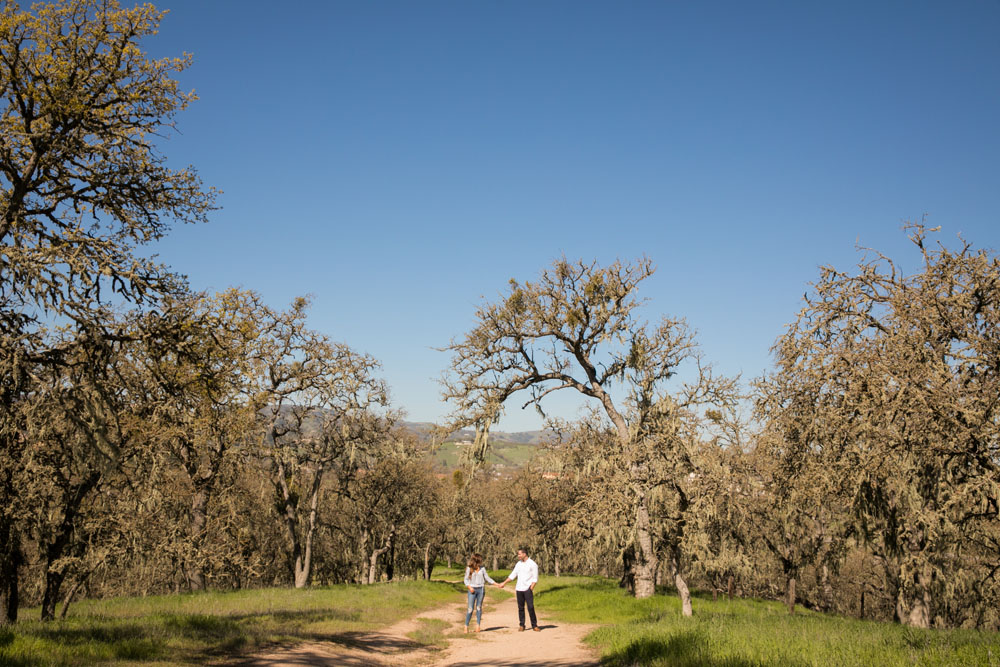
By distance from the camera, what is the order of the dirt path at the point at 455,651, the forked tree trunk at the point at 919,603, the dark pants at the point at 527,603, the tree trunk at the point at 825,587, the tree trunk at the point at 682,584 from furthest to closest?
the tree trunk at the point at 825,587 → the forked tree trunk at the point at 919,603 → the dark pants at the point at 527,603 → the tree trunk at the point at 682,584 → the dirt path at the point at 455,651

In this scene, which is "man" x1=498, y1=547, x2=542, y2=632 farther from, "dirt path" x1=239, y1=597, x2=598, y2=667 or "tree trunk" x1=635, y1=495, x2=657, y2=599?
"tree trunk" x1=635, y1=495, x2=657, y2=599

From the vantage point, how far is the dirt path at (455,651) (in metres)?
9.77

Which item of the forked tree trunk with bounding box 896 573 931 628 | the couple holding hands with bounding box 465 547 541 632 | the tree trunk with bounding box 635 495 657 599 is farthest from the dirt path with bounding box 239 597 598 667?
the forked tree trunk with bounding box 896 573 931 628

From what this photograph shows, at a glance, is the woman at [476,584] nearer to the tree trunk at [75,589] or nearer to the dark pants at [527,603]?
the dark pants at [527,603]

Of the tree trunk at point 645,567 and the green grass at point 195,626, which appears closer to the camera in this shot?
the green grass at point 195,626

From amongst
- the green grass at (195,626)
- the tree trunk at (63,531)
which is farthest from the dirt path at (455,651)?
Result: the tree trunk at (63,531)

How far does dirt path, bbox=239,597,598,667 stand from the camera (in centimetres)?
977

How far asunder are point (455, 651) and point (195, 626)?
4.90 metres

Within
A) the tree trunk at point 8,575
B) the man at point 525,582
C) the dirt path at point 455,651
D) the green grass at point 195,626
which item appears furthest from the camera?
the man at point 525,582

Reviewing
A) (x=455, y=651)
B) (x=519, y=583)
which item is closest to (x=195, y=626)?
(x=455, y=651)

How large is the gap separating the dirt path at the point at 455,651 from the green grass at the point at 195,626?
577 mm

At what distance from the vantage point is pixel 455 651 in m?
11.8

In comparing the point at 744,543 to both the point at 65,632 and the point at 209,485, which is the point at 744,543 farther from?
the point at 65,632

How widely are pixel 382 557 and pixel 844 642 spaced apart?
45748 millimetres
